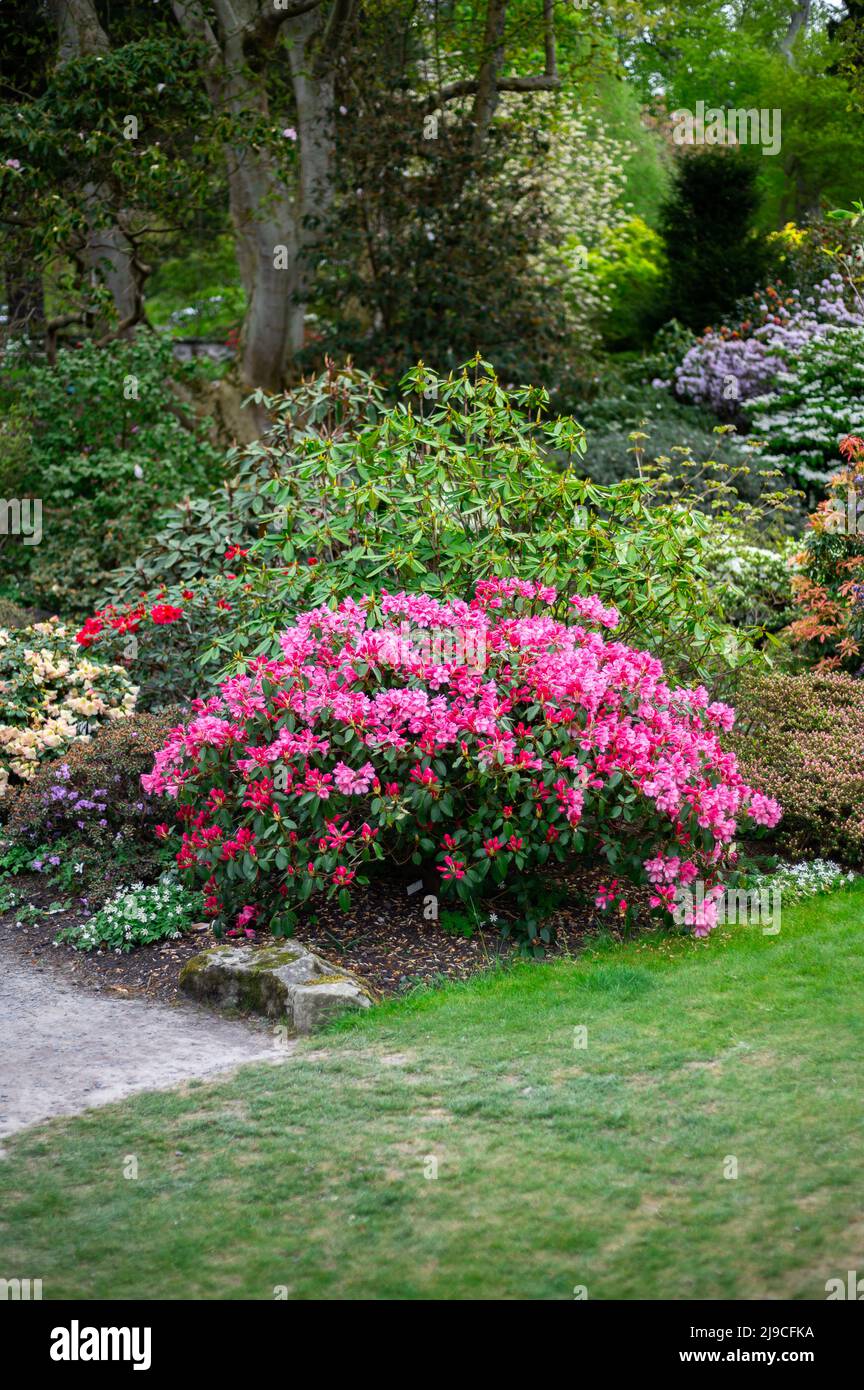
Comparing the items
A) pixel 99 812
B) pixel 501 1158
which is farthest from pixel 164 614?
pixel 501 1158

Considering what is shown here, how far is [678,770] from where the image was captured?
18.9 ft

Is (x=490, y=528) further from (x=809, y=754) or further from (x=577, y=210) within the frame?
(x=577, y=210)

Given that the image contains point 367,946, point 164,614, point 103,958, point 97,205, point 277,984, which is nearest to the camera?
point 277,984

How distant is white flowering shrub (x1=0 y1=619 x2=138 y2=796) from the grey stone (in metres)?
2.59

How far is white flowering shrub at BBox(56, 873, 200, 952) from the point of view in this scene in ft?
20.3

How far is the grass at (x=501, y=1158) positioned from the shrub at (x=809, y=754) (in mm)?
1316

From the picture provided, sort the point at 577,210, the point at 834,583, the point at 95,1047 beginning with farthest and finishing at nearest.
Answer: the point at 577,210, the point at 834,583, the point at 95,1047

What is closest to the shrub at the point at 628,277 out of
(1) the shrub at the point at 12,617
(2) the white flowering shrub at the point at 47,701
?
(1) the shrub at the point at 12,617

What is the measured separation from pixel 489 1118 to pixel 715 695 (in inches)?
148

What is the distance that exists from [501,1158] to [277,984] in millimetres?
1542

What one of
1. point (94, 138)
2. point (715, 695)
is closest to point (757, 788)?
point (715, 695)

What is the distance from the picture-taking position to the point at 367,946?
5953 millimetres

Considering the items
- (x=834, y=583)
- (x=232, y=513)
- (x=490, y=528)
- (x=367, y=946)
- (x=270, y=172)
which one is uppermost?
(x=270, y=172)

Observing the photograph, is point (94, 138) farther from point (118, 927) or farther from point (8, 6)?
point (118, 927)
